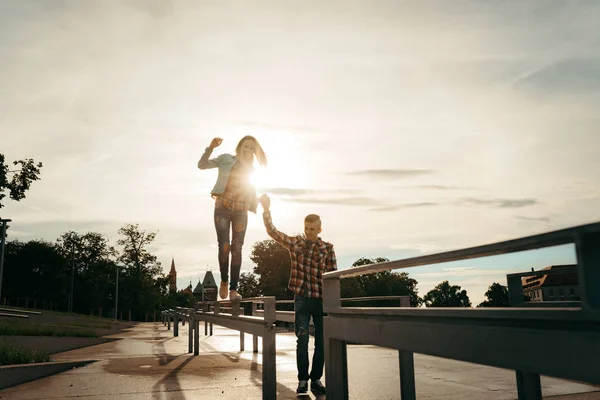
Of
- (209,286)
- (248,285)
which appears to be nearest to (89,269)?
(248,285)

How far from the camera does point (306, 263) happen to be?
259 inches

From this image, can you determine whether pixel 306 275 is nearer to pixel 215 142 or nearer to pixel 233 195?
pixel 233 195

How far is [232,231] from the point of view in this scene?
246 inches

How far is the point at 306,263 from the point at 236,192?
1272mm

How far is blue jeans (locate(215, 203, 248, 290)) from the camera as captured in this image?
20.1 ft

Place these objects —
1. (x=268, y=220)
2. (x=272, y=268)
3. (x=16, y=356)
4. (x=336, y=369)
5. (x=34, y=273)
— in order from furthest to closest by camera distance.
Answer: (x=34, y=273) → (x=272, y=268) → (x=16, y=356) → (x=268, y=220) → (x=336, y=369)

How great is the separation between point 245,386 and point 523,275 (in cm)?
461

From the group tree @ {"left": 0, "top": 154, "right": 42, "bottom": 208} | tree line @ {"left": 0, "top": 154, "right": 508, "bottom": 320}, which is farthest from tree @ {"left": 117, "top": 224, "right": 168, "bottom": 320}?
tree @ {"left": 0, "top": 154, "right": 42, "bottom": 208}

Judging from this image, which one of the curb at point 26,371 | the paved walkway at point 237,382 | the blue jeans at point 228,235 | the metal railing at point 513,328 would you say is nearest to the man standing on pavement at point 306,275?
the blue jeans at point 228,235

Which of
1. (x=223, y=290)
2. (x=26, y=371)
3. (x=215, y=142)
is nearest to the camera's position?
(x=215, y=142)

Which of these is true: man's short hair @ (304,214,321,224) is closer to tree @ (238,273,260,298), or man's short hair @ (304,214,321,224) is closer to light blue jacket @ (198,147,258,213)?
light blue jacket @ (198,147,258,213)

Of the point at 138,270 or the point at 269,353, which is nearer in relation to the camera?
the point at 269,353

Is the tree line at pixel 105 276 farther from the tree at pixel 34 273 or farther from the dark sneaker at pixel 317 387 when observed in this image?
the dark sneaker at pixel 317 387

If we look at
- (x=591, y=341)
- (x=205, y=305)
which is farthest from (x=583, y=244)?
(x=205, y=305)
